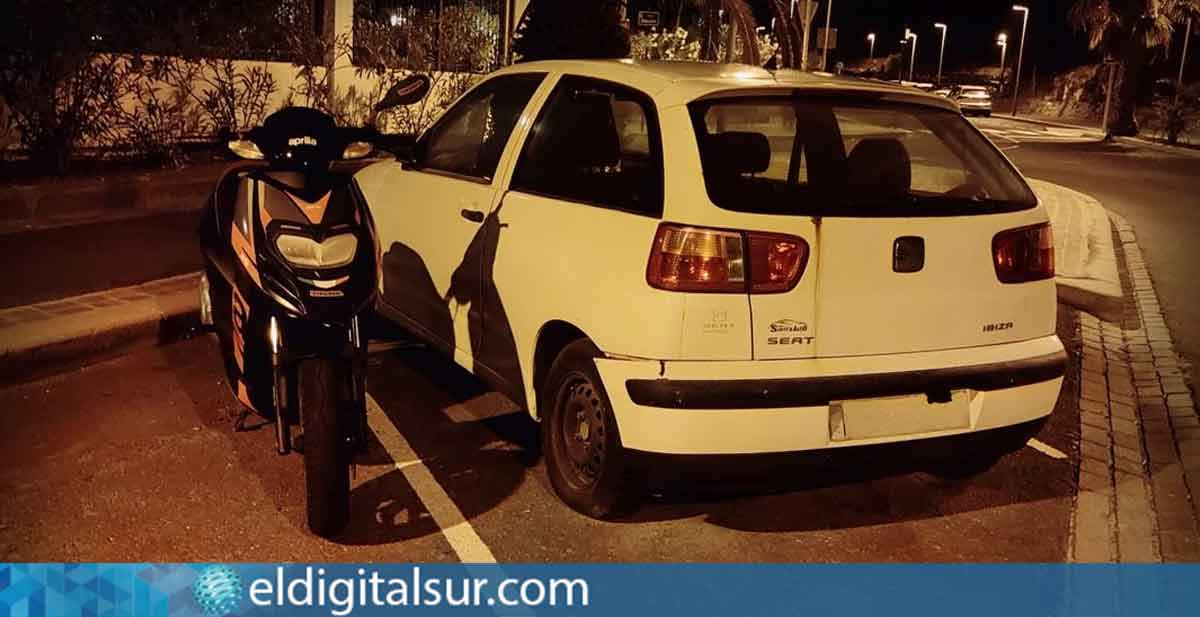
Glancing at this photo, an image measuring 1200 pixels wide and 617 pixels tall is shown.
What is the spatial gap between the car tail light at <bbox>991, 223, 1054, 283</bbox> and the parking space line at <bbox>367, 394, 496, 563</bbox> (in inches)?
82.3

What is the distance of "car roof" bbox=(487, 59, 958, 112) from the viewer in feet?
13.4

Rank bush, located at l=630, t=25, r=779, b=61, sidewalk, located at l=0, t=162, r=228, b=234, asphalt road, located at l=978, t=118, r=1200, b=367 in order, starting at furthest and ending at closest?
bush, located at l=630, t=25, r=779, b=61 → asphalt road, located at l=978, t=118, r=1200, b=367 → sidewalk, located at l=0, t=162, r=228, b=234

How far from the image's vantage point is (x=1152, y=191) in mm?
19422

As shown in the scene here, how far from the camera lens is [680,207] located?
3818 millimetres

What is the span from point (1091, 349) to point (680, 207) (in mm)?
4794

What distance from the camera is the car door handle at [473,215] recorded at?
4887 mm

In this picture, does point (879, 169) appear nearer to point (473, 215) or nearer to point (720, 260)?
point (720, 260)

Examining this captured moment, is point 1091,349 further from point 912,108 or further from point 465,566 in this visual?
point 465,566

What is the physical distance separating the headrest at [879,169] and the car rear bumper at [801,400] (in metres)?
0.62

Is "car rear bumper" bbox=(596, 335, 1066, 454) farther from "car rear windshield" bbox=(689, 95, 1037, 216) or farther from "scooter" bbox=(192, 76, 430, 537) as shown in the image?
"scooter" bbox=(192, 76, 430, 537)

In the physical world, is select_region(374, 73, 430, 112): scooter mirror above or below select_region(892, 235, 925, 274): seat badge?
above

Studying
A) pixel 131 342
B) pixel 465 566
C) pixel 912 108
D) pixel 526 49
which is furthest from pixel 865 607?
pixel 526 49

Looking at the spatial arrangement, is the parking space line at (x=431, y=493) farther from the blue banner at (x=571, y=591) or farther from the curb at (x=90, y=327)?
the curb at (x=90, y=327)

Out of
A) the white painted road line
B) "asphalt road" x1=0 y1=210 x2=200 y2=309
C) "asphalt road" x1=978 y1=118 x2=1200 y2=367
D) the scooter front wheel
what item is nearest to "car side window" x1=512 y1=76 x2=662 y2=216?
the scooter front wheel
